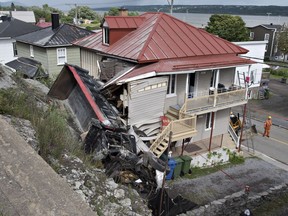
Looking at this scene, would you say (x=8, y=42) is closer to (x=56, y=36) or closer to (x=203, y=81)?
(x=56, y=36)

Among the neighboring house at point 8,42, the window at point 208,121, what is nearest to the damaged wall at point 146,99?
the window at point 208,121

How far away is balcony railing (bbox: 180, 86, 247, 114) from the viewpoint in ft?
54.1

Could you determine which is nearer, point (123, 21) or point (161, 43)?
point (161, 43)

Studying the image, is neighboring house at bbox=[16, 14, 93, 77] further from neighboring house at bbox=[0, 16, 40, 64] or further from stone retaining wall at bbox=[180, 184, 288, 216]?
stone retaining wall at bbox=[180, 184, 288, 216]

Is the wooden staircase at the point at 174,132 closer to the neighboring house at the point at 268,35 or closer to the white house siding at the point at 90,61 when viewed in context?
the white house siding at the point at 90,61

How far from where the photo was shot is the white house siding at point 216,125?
19.1 m

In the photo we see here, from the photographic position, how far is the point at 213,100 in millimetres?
17469

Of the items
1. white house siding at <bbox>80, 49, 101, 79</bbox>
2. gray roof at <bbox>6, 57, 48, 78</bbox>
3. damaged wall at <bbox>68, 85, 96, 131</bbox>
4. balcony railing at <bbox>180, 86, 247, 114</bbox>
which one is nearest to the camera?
damaged wall at <bbox>68, 85, 96, 131</bbox>

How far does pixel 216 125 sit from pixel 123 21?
28.5 feet

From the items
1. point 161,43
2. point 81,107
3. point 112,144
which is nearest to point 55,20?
point 161,43

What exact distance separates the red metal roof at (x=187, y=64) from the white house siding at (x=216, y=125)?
3.47 m

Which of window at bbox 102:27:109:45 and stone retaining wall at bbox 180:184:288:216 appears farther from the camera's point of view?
window at bbox 102:27:109:45

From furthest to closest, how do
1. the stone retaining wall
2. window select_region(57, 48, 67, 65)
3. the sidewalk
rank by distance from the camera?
window select_region(57, 48, 67, 65)
the stone retaining wall
the sidewalk

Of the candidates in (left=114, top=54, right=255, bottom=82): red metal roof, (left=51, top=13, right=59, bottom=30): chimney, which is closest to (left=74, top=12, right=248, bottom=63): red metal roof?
(left=114, top=54, right=255, bottom=82): red metal roof
